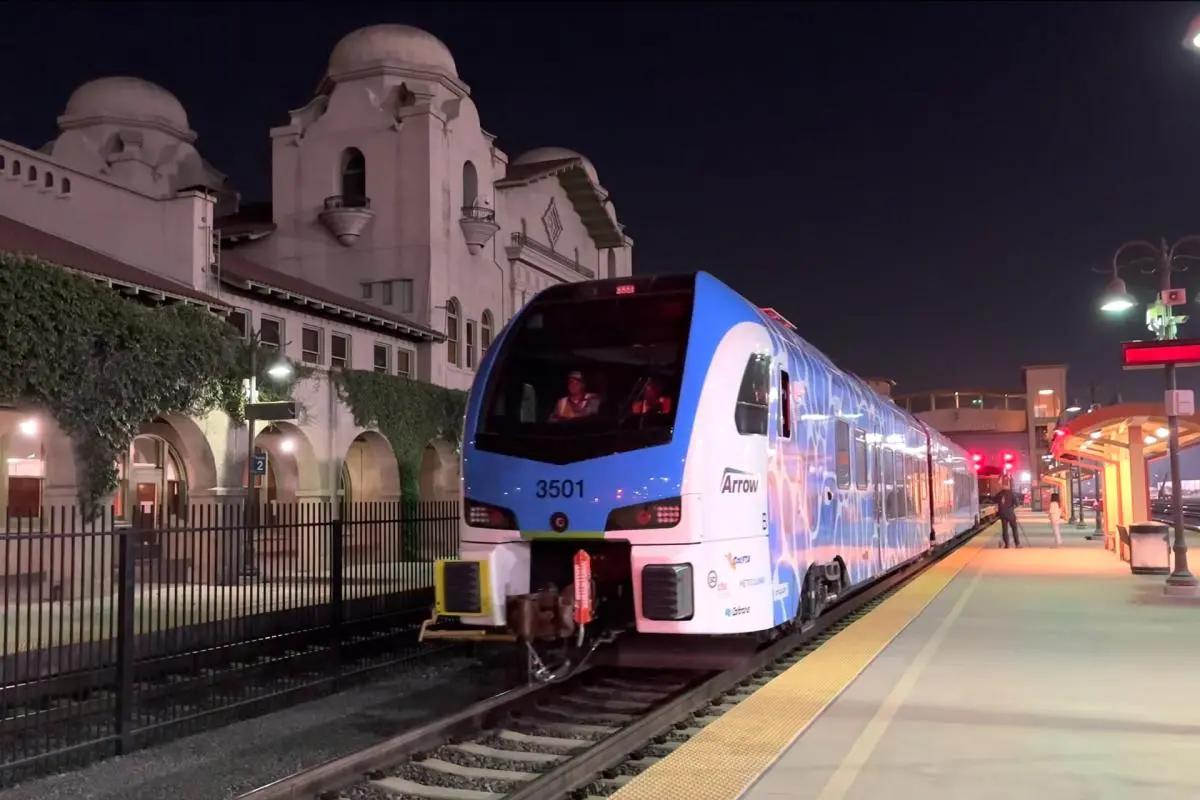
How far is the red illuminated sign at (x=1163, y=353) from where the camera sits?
595 inches

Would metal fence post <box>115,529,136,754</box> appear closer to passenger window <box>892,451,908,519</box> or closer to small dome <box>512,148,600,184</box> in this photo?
passenger window <box>892,451,908,519</box>

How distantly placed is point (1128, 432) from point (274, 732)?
57.1 feet

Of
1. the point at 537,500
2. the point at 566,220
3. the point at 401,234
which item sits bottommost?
the point at 537,500

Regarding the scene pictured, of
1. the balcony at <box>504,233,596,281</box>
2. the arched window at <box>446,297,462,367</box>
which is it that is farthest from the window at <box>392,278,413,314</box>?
the balcony at <box>504,233,596,281</box>

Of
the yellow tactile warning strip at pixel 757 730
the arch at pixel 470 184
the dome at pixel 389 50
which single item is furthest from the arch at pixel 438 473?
the yellow tactile warning strip at pixel 757 730

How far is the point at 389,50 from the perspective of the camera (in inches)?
1271

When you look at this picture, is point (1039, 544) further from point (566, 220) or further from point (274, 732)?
point (274, 732)

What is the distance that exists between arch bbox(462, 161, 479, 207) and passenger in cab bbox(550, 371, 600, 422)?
2516 centimetres

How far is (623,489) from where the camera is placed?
27.3 ft

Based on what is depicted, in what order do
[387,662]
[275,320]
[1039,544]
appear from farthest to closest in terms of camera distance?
[1039,544], [275,320], [387,662]

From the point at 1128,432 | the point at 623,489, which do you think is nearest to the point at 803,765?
the point at 623,489

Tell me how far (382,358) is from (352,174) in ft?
23.4

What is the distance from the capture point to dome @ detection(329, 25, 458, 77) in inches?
1271

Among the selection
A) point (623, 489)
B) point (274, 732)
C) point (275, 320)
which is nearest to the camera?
point (623, 489)
